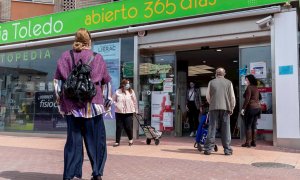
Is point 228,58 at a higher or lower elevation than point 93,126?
higher

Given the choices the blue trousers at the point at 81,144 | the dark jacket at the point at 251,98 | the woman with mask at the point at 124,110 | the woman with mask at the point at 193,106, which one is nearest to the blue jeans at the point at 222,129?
the dark jacket at the point at 251,98

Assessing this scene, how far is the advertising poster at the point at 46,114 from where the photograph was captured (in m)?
13.2

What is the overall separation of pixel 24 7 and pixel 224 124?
1296 cm

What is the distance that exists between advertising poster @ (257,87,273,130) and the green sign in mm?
2287

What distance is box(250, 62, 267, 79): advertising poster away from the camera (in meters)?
10.3

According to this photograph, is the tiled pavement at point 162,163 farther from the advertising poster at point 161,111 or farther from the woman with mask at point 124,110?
the advertising poster at point 161,111

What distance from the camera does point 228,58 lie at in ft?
47.0

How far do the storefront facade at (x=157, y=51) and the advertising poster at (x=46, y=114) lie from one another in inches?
1.3

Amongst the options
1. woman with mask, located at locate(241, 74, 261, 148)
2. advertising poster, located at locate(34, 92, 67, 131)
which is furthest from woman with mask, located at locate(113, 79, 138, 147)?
advertising poster, located at locate(34, 92, 67, 131)

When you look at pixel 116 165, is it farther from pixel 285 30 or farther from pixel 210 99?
pixel 285 30

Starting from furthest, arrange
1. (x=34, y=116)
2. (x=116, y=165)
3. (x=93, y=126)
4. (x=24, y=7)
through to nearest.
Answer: (x=24, y=7)
(x=34, y=116)
(x=116, y=165)
(x=93, y=126)

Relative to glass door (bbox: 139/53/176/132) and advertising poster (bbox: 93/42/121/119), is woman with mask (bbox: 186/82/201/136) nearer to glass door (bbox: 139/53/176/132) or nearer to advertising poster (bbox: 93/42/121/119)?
glass door (bbox: 139/53/176/132)


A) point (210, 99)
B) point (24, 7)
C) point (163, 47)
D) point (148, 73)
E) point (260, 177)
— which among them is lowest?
point (260, 177)

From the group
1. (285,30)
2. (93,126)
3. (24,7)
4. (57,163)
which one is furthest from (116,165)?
(24,7)
